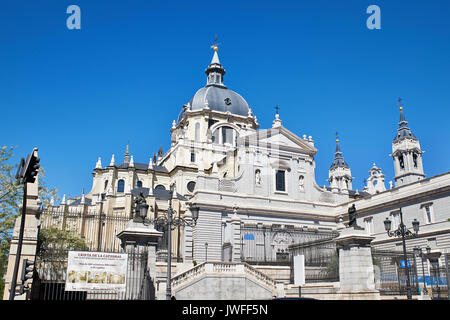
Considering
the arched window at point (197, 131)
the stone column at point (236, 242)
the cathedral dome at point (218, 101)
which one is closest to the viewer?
the stone column at point (236, 242)

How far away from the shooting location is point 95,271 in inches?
556

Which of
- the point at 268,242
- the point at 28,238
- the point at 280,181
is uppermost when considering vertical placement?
the point at 280,181

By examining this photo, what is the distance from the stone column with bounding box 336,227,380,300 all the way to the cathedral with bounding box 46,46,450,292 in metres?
8.79

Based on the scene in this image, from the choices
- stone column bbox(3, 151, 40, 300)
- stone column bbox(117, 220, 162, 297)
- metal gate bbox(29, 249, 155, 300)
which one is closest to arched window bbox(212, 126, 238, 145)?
stone column bbox(117, 220, 162, 297)

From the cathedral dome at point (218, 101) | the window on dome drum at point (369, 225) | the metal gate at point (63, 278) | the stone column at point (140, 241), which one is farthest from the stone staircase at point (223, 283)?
the cathedral dome at point (218, 101)

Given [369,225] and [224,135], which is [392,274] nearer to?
[369,225]

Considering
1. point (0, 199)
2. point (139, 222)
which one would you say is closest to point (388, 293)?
point (139, 222)

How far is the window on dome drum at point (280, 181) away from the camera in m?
44.5

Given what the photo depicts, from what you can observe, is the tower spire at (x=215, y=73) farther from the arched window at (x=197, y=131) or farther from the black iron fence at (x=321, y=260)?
the black iron fence at (x=321, y=260)

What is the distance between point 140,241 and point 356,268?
984 cm

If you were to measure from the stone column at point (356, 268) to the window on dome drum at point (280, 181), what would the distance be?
25143 mm

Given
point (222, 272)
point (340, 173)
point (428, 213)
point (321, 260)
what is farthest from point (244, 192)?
point (340, 173)

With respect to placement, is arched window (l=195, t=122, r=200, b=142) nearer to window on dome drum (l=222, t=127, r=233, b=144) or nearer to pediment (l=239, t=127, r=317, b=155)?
window on dome drum (l=222, t=127, r=233, b=144)

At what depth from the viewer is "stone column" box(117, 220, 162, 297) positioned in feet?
51.1
